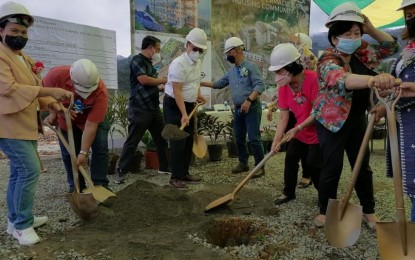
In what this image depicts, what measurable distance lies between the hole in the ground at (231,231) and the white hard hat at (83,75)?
4.74ft

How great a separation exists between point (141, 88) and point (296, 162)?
206 centimetres

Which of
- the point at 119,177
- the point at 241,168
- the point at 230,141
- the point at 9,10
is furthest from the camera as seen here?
the point at 230,141

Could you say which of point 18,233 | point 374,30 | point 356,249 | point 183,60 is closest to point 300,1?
point 183,60

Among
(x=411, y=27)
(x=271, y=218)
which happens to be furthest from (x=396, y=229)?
(x=271, y=218)

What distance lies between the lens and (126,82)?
6.42 metres

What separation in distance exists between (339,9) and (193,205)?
195 centimetres

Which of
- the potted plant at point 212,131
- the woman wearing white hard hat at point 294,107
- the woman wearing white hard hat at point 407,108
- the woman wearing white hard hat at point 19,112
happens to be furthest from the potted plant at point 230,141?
the woman wearing white hard hat at point 407,108

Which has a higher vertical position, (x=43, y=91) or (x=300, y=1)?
(x=300, y=1)

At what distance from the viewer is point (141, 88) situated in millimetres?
4535

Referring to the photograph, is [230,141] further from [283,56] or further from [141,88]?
[283,56]

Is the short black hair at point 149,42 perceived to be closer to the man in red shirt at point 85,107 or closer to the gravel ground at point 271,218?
the man in red shirt at point 85,107

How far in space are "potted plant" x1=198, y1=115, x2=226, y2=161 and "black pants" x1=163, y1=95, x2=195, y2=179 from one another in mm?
1410

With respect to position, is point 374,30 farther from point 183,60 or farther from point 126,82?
point 126,82

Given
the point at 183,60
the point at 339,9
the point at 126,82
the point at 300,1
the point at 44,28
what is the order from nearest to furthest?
the point at 339,9, the point at 183,60, the point at 44,28, the point at 126,82, the point at 300,1
